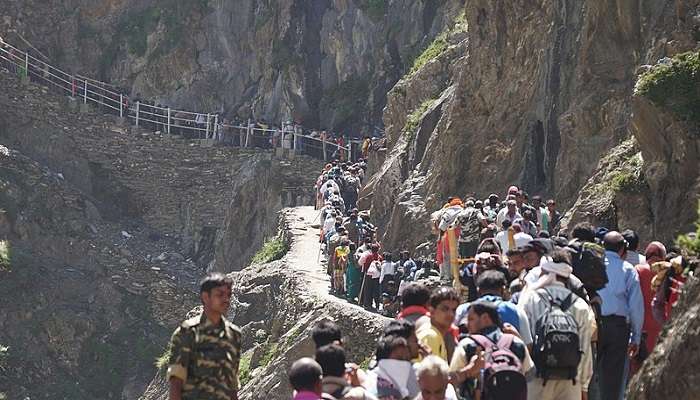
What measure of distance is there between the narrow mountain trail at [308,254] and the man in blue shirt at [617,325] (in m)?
8.14

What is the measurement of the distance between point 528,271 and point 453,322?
1.33 m

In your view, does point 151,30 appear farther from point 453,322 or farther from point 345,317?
point 453,322

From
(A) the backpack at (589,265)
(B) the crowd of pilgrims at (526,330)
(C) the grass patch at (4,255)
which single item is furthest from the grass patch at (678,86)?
(C) the grass patch at (4,255)

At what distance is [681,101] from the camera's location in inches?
701

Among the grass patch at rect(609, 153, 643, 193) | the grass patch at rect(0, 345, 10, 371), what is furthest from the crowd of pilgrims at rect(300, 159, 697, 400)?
the grass patch at rect(0, 345, 10, 371)

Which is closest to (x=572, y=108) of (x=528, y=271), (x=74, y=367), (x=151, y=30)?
(x=528, y=271)

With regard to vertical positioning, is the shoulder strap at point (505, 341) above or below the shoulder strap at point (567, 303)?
below

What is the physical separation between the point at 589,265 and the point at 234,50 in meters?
39.1

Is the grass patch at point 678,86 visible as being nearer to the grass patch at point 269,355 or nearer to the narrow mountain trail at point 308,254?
the narrow mountain trail at point 308,254

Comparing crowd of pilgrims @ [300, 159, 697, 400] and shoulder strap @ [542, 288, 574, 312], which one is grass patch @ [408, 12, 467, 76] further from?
shoulder strap @ [542, 288, 574, 312]

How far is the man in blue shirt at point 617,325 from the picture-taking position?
1273 cm

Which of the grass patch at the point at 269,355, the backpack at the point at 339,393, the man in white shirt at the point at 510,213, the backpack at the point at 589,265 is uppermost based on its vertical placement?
the man in white shirt at the point at 510,213

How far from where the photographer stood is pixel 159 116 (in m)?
48.7

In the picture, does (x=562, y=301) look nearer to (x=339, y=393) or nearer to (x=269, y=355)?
(x=339, y=393)
